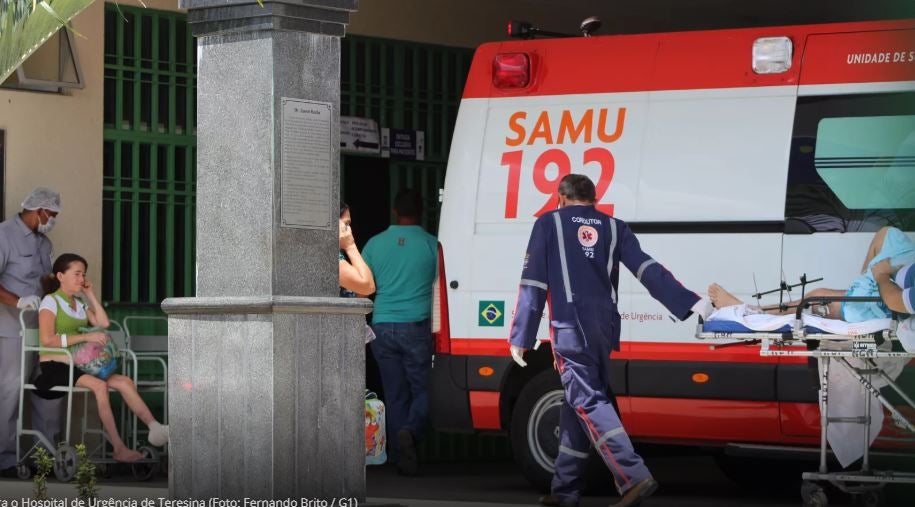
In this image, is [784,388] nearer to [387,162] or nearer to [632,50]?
[632,50]

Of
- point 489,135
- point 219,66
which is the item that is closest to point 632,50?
point 489,135

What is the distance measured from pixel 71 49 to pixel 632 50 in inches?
154

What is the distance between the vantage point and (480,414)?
10500 mm

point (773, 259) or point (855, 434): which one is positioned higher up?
point (773, 259)

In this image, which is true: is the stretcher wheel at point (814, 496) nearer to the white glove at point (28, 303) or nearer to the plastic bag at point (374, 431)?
the plastic bag at point (374, 431)

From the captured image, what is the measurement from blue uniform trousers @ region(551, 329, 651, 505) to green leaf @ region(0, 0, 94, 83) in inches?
130

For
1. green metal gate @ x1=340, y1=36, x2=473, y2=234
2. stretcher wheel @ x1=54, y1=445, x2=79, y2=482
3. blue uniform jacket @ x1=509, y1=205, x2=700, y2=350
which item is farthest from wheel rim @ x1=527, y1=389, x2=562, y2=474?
green metal gate @ x1=340, y1=36, x2=473, y2=234

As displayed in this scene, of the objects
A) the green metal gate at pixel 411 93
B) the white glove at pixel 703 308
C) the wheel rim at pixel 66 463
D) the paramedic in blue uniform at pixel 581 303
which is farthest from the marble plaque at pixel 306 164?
the green metal gate at pixel 411 93

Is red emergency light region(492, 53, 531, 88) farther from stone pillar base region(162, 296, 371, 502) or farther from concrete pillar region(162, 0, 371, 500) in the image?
stone pillar base region(162, 296, 371, 502)

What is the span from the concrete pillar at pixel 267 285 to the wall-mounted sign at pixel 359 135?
18.9 feet

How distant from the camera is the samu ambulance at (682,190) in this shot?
31.0 feet

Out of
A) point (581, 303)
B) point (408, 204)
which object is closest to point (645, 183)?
point (581, 303)

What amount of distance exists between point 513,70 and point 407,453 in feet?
9.42

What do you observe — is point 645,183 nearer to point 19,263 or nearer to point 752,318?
point 752,318
